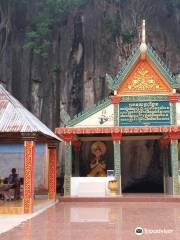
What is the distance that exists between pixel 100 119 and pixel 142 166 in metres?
5.31

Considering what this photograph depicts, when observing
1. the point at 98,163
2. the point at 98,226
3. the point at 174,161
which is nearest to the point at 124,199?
the point at 174,161

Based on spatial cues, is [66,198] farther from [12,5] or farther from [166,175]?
[12,5]

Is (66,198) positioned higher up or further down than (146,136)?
further down

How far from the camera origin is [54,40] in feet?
71.3

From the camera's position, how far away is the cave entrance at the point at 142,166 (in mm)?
19703

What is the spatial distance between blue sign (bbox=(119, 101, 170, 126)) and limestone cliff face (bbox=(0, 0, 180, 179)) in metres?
4.95

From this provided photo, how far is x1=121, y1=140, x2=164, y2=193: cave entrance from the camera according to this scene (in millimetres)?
19703

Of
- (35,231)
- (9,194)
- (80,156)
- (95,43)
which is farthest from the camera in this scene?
(95,43)

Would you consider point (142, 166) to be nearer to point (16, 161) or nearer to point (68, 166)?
point (68, 166)

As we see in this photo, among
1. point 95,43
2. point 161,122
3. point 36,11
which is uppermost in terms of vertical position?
point 36,11

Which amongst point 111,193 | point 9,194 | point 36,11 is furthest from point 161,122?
point 36,11

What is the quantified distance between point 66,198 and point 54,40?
1013cm

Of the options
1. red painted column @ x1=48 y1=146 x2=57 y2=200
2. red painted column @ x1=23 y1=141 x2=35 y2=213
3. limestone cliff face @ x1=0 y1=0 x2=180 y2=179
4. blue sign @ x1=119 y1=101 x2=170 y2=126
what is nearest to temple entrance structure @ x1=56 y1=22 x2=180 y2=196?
blue sign @ x1=119 y1=101 x2=170 y2=126

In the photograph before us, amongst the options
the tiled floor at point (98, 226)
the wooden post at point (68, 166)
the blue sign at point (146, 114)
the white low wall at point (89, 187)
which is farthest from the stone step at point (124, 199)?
the tiled floor at point (98, 226)
